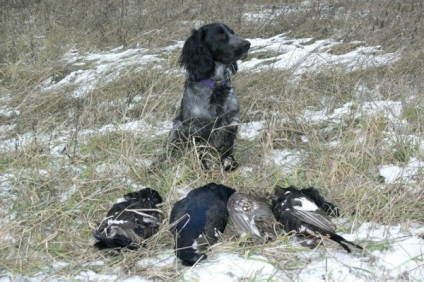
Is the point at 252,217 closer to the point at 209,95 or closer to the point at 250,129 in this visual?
the point at 209,95

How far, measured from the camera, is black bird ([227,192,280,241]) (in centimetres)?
291

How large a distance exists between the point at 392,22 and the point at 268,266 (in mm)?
5434

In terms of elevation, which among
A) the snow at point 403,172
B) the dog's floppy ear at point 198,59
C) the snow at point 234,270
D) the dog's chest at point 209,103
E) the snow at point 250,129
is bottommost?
the snow at point 250,129

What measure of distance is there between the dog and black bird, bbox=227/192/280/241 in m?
1.07

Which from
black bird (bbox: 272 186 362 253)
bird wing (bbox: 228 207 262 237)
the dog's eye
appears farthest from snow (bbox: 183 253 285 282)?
the dog's eye

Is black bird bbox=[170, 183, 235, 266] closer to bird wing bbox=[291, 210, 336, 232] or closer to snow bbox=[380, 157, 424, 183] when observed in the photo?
bird wing bbox=[291, 210, 336, 232]

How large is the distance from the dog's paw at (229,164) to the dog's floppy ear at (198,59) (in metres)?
0.71

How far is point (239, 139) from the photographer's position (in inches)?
181

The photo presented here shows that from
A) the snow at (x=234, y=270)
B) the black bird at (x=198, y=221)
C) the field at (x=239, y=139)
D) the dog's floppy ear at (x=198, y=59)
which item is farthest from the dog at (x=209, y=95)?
the snow at (x=234, y=270)

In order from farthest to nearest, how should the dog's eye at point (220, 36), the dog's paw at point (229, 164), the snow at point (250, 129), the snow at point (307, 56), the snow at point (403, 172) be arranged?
the snow at point (307, 56) < the snow at point (250, 129) < the dog's eye at point (220, 36) < the dog's paw at point (229, 164) < the snow at point (403, 172)

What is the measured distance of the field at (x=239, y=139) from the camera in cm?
273

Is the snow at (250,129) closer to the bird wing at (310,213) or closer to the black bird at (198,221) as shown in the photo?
the black bird at (198,221)

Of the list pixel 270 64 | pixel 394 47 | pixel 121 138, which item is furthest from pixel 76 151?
pixel 394 47

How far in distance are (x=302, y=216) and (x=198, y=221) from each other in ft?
1.98
